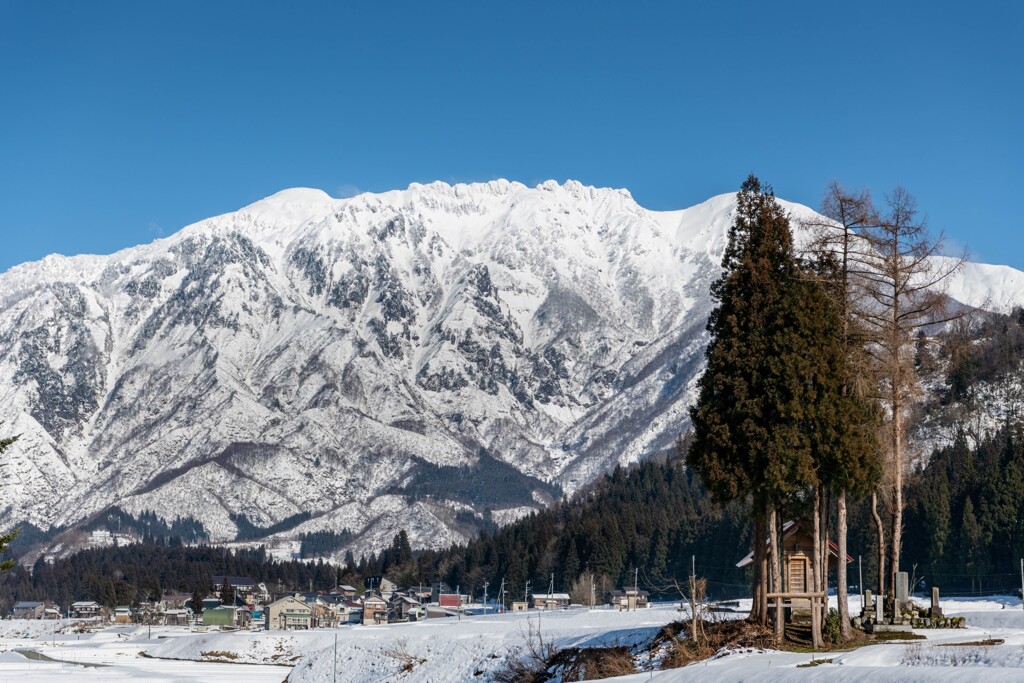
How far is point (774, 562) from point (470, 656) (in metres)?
18.0

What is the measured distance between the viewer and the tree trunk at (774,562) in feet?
142

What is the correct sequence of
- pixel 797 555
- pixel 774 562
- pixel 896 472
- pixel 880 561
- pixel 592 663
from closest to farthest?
pixel 774 562
pixel 592 663
pixel 896 472
pixel 880 561
pixel 797 555

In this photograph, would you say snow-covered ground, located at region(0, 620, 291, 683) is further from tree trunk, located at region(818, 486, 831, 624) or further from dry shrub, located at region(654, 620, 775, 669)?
tree trunk, located at region(818, 486, 831, 624)

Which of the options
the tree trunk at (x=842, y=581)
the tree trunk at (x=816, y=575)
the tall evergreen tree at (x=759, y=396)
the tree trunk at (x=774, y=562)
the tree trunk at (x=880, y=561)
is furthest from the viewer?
the tree trunk at (x=880, y=561)

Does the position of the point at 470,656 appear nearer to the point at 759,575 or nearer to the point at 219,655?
the point at 759,575

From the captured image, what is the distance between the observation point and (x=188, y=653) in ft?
425

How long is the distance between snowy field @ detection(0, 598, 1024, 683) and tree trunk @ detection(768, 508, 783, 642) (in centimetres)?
231

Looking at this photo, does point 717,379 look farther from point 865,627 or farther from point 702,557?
point 702,557

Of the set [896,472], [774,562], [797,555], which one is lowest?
[774,562]

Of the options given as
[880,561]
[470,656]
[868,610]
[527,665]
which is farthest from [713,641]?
[470,656]

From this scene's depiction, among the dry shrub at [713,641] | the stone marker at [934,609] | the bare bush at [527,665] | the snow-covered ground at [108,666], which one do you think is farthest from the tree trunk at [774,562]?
the snow-covered ground at [108,666]

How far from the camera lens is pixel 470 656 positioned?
58.4 metres

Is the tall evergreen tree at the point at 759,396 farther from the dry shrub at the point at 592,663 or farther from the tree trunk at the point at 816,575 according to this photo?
the dry shrub at the point at 592,663

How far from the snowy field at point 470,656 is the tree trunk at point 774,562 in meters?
2.31
